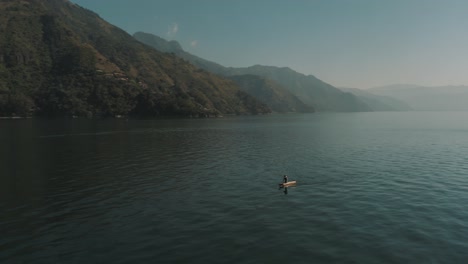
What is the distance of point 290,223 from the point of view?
34.2 metres

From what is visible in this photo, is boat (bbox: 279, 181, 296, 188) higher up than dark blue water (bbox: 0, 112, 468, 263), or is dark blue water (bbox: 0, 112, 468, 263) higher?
boat (bbox: 279, 181, 296, 188)

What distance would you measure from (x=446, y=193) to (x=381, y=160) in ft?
102

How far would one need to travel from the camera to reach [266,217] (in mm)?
36219

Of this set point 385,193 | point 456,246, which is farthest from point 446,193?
point 456,246

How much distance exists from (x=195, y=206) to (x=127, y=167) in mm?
33178

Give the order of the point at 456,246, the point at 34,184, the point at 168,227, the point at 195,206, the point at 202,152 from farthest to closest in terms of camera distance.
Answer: the point at 202,152 → the point at 34,184 → the point at 195,206 → the point at 168,227 → the point at 456,246

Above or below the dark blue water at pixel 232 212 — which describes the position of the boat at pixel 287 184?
above

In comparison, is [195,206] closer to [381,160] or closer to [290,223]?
[290,223]

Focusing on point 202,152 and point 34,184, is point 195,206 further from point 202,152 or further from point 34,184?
point 202,152

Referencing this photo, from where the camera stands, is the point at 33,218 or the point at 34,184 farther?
the point at 34,184

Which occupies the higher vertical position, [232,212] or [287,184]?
[287,184]

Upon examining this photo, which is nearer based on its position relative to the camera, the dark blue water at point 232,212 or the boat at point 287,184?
the dark blue water at point 232,212

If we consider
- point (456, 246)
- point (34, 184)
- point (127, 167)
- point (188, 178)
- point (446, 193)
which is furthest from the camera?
point (127, 167)

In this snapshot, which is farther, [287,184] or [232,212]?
[287,184]
